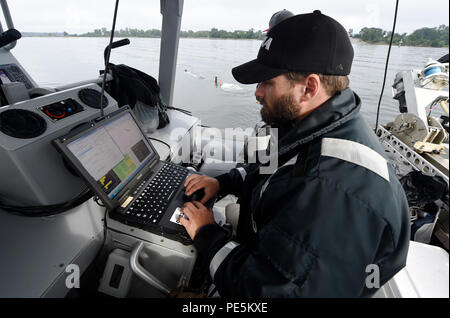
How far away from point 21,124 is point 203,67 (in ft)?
8.15

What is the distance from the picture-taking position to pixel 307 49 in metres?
0.65

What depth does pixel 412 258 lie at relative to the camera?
2.65 feet

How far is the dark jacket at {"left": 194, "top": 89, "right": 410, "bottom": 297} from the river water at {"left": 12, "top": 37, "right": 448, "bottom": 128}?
154 cm

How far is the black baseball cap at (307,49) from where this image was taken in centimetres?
65

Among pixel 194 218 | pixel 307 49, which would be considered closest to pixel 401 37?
pixel 307 49

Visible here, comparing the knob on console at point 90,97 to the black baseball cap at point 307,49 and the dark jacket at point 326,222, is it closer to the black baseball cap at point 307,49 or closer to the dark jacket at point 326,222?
the black baseball cap at point 307,49

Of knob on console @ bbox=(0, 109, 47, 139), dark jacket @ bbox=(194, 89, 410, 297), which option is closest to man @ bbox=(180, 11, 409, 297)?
dark jacket @ bbox=(194, 89, 410, 297)

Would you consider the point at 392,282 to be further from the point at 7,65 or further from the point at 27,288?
the point at 7,65

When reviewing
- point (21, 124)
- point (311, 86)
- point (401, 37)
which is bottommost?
point (21, 124)

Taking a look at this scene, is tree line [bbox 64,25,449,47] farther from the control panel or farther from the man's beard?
the man's beard

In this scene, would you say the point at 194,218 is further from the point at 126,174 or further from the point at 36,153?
the point at 36,153

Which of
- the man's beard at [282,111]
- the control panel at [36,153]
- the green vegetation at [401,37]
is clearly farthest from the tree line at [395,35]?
the man's beard at [282,111]
